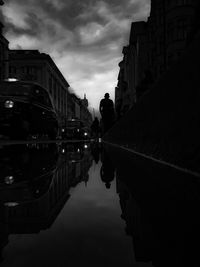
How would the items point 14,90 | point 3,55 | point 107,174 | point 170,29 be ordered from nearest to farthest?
1. point 107,174
2. point 14,90
3. point 170,29
4. point 3,55

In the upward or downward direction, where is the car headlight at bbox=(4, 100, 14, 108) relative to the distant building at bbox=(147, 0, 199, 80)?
downward

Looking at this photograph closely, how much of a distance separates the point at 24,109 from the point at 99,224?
8.64 metres

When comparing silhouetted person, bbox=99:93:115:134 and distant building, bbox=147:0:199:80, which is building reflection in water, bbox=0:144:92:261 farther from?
distant building, bbox=147:0:199:80

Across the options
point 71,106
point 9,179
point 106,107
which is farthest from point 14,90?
point 71,106

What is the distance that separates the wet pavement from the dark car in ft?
23.8

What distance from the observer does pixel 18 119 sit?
A: 946cm

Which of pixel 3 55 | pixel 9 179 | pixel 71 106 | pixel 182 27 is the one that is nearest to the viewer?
pixel 9 179

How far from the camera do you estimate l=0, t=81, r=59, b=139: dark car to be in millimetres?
9438

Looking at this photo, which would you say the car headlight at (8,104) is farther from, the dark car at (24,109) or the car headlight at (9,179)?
the car headlight at (9,179)

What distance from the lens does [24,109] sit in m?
9.61

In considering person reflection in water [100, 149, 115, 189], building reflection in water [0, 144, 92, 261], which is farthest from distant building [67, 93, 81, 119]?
building reflection in water [0, 144, 92, 261]

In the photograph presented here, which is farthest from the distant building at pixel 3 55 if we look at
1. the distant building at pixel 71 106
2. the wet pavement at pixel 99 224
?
the distant building at pixel 71 106

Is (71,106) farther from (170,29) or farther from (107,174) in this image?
(107,174)

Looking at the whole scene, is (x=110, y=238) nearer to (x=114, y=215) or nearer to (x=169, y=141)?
(x=114, y=215)
